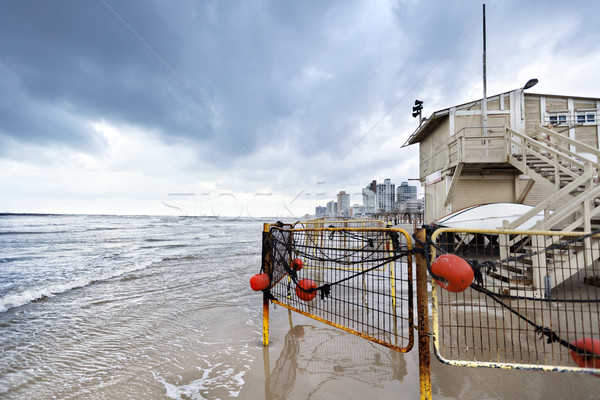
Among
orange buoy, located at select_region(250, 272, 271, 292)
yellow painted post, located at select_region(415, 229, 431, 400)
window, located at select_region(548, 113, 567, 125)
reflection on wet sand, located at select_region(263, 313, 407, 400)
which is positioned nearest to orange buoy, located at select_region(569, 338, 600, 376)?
yellow painted post, located at select_region(415, 229, 431, 400)

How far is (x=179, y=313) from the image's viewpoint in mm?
5871

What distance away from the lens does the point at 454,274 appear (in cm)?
241

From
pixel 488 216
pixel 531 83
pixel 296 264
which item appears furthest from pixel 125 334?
pixel 531 83

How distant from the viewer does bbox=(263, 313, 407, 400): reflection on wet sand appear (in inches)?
123

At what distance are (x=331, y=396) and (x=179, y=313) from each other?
419cm

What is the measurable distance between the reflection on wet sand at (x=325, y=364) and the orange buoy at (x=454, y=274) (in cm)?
155

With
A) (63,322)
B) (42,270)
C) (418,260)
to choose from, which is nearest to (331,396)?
(418,260)

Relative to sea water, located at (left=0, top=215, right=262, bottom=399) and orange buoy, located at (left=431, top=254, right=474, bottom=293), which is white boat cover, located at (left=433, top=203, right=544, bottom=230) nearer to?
sea water, located at (left=0, top=215, right=262, bottom=399)

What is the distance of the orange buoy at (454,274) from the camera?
94.7 inches

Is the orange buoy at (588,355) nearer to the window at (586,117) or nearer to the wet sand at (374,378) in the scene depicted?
the wet sand at (374,378)

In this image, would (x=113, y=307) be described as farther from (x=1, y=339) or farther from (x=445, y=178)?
(x=445, y=178)

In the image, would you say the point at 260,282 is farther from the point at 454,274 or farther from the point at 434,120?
the point at 434,120

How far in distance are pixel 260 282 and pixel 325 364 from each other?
4.50 feet

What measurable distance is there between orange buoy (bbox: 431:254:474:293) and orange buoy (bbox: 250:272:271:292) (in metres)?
2.35
